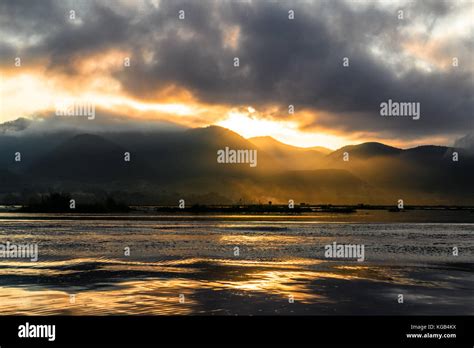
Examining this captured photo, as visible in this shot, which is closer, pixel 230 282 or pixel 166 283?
pixel 166 283

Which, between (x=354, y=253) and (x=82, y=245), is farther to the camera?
(x=82, y=245)

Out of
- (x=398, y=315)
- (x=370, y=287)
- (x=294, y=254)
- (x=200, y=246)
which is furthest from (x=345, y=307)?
(x=200, y=246)

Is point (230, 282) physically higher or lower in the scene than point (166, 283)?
lower

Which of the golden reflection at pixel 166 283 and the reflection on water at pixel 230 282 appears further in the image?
the reflection on water at pixel 230 282

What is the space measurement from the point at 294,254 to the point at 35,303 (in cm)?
2505

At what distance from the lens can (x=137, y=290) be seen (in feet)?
81.7

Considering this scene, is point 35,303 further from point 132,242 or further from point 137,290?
point 132,242

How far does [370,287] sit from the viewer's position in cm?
Result: 2686

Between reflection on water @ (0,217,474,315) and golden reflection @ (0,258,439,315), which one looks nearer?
golden reflection @ (0,258,439,315)
